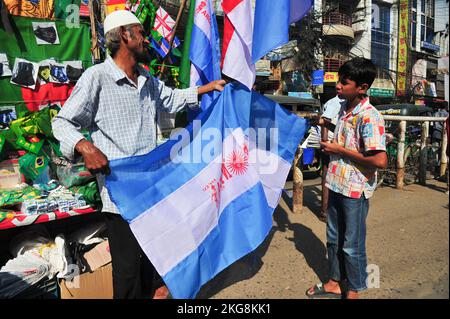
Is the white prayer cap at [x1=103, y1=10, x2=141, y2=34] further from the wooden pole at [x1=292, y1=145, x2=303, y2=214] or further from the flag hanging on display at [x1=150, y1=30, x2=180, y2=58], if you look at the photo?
the wooden pole at [x1=292, y1=145, x2=303, y2=214]

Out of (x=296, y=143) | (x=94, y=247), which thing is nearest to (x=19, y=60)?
(x=94, y=247)

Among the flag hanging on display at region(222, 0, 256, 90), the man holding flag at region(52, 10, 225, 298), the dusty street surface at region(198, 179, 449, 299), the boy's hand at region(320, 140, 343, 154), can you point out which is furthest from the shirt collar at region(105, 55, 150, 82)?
the dusty street surface at region(198, 179, 449, 299)

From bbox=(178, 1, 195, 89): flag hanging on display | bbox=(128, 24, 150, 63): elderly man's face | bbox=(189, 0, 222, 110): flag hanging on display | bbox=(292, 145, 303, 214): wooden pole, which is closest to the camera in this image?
bbox=(128, 24, 150, 63): elderly man's face

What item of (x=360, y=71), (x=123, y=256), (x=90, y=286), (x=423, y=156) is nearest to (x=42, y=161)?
(x=90, y=286)

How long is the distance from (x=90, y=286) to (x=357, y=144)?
8.05 ft

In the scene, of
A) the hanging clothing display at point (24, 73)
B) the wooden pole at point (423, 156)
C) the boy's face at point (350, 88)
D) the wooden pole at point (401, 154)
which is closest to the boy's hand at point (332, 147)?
the boy's face at point (350, 88)

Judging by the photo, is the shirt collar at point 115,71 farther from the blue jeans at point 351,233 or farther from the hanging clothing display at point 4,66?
the blue jeans at point 351,233

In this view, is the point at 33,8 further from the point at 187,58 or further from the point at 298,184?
the point at 298,184

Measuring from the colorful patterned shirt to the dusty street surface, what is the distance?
0.55 meters

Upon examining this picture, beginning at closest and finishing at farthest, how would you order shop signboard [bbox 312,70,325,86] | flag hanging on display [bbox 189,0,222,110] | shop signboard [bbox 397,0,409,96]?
flag hanging on display [bbox 189,0,222,110] < shop signboard [bbox 312,70,325,86] < shop signboard [bbox 397,0,409,96]

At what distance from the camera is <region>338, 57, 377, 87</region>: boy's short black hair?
2.33m

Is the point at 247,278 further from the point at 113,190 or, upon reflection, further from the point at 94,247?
the point at 113,190

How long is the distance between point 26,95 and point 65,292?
1.93m

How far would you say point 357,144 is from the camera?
238 centimetres
